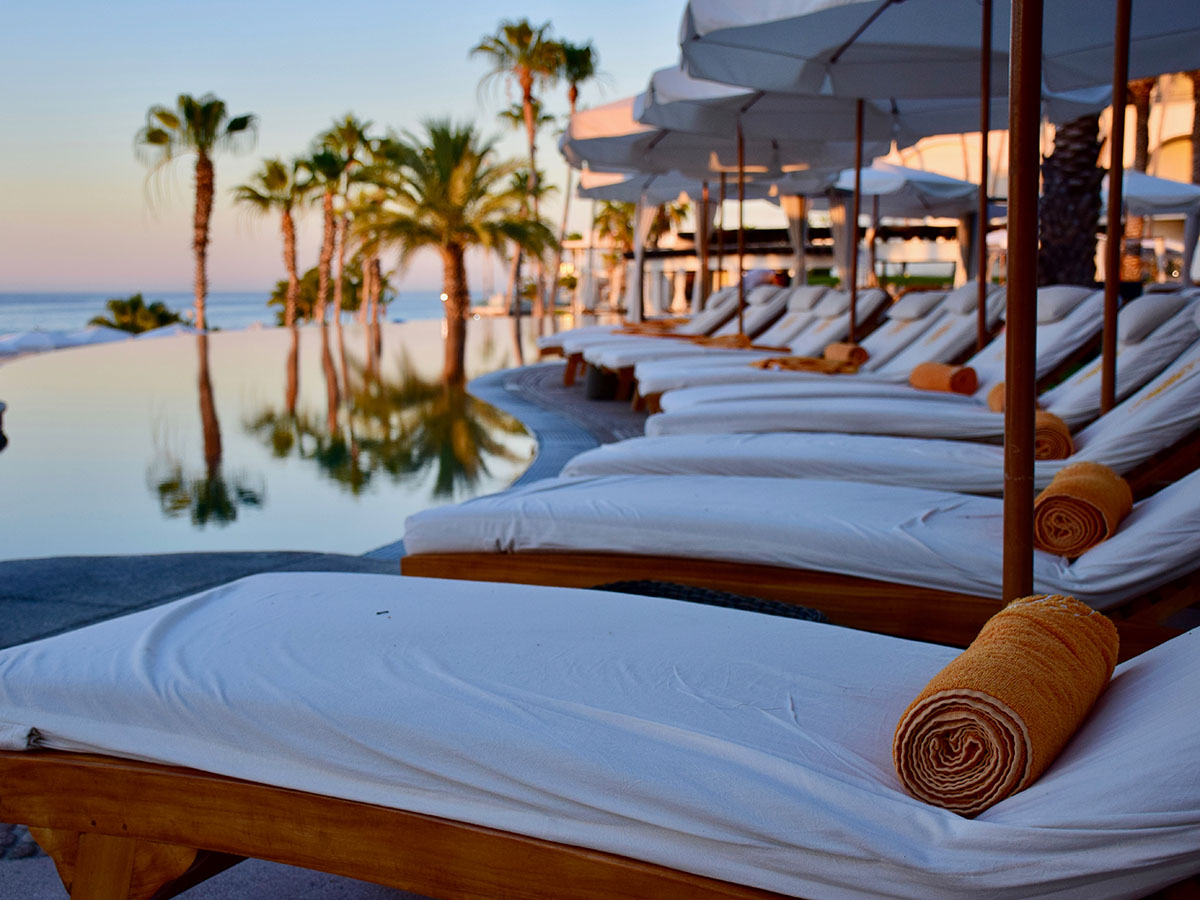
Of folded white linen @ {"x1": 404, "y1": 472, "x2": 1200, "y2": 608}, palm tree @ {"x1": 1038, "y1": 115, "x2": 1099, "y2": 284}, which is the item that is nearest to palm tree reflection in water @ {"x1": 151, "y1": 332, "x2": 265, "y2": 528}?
folded white linen @ {"x1": 404, "y1": 472, "x2": 1200, "y2": 608}

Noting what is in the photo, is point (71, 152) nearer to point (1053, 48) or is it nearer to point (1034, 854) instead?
point (1053, 48)

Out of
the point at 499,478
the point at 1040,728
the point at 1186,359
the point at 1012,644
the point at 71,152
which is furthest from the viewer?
the point at 71,152

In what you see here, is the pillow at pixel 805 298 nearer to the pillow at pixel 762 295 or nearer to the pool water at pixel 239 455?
the pillow at pixel 762 295

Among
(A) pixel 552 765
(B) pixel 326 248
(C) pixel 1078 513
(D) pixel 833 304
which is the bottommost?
(A) pixel 552 765

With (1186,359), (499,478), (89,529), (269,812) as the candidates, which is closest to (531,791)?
(269,812)

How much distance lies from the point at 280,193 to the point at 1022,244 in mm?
28655

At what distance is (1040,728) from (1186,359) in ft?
8.64

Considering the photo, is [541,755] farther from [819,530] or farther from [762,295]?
[762,295]

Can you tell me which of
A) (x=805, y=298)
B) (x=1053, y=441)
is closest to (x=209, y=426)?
(x=805, y=298)

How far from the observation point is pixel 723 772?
1202mm

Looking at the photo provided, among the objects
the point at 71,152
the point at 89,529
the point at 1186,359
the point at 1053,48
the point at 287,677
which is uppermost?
the point at 71,152

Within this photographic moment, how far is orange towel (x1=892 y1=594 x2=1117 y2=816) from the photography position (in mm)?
1156

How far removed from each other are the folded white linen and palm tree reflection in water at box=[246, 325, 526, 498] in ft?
7.62

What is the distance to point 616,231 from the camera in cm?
3697
